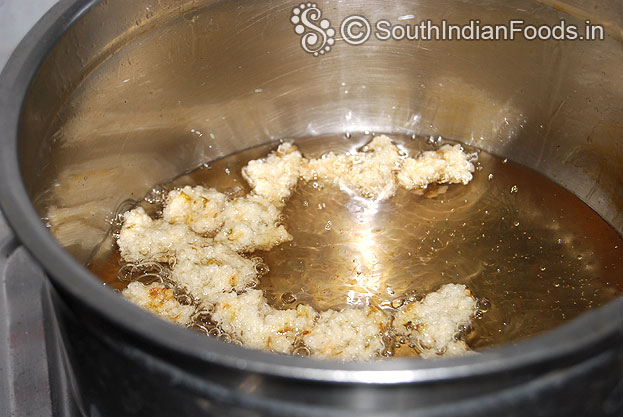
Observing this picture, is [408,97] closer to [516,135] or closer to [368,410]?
[516,135]

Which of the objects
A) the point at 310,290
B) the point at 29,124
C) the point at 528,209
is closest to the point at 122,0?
the point at 29,124

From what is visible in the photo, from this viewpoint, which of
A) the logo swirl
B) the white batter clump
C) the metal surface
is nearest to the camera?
the metal surface

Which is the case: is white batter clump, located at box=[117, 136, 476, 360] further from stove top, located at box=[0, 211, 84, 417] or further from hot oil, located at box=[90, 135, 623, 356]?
stove top, located at box=[0, 211, 84, 417]

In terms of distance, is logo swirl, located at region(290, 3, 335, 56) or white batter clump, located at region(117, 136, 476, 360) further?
logo swirl, located at region(290, 3, 335, 56)

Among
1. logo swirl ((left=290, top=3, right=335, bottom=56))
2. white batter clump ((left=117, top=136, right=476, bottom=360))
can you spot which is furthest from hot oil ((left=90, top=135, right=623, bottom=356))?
logo swirl ((left=290, top=3, right=335, bottom=56))

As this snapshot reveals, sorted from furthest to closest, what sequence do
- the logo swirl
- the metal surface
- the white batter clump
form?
the logo swirl < the white batter clump < the metal surface

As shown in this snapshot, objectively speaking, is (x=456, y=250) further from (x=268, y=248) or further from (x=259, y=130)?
(x=259, y=130)

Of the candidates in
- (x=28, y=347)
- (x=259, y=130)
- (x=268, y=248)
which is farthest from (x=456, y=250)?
(x=28, y=347)

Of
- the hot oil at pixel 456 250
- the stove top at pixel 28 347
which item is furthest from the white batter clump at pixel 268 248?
the stove top at pixel 28 347
